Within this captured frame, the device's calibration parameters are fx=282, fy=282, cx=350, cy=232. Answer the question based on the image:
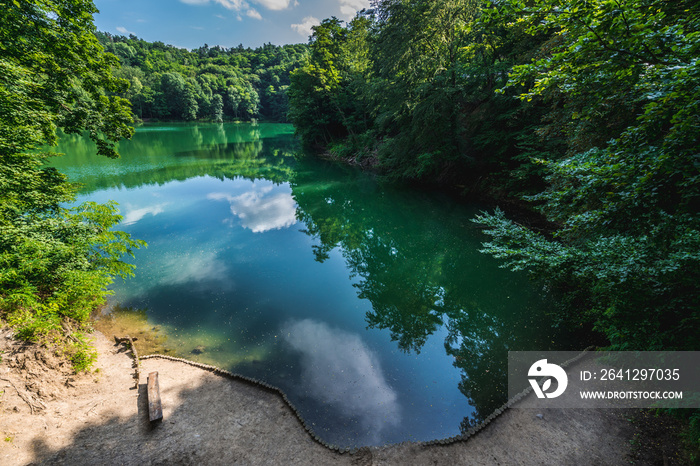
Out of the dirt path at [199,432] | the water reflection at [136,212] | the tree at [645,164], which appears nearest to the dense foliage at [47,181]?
the dirt path at [199,432]

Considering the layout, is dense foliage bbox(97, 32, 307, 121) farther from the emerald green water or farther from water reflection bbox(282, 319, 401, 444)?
water reflection bbox(282, 319, 401, 444)

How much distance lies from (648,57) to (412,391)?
22.0 ft

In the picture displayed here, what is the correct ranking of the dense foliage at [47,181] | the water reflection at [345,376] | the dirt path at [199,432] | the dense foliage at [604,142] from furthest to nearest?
the water reflection at [345,376]
the dense foliage at [47,181]
the dirt path at [199,432]
the dense foliage at [604,142]

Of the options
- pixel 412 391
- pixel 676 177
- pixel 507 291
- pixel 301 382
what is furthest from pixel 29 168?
pixel 507 291

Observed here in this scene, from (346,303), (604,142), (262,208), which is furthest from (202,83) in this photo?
(604,142)

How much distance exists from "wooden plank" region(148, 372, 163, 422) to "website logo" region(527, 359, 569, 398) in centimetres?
684

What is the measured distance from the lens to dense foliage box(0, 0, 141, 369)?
5.29 m

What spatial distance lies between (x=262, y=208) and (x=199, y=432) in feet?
47.8

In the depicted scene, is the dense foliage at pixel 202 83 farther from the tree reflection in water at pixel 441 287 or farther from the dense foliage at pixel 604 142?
the tree reflection in water at pixel 441 287

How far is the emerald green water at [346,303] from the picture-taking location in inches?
234

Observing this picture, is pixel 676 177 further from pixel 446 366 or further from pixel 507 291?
pixel 507 291

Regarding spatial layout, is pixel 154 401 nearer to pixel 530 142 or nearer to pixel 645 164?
pixel 645 164

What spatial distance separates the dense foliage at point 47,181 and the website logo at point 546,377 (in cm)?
892

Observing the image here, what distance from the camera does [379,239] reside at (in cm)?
1417
